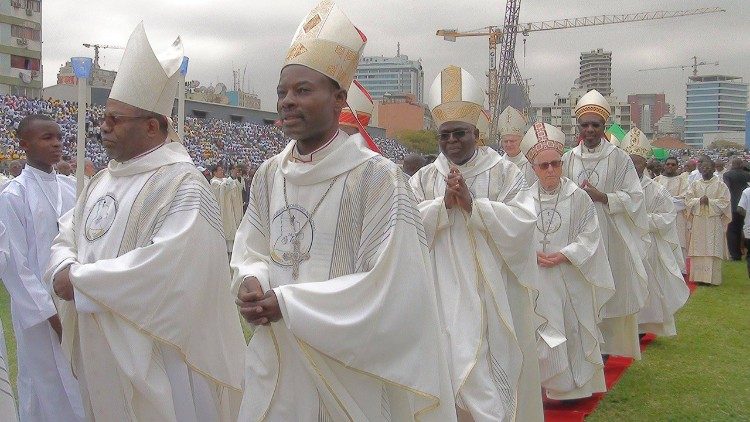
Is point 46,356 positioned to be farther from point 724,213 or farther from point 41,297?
point 724,213

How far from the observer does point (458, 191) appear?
545 cm

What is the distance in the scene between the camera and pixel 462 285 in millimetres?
5766

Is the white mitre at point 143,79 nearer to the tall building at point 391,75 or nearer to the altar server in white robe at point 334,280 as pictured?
the altar server in white robe at point 334,280

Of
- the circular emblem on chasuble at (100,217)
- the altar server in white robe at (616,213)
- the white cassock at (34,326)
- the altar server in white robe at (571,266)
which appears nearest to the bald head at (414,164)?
the altar server in white robe at (616,213)

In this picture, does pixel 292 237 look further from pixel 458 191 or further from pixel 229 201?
pixel 229 201

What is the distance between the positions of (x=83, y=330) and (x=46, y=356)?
3.69 ft

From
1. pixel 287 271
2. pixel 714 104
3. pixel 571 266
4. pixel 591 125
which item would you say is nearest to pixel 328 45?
pixel 287 271

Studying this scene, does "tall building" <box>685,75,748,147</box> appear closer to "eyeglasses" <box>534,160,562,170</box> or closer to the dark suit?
the dark suit

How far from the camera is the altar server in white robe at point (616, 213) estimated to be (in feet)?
28.4

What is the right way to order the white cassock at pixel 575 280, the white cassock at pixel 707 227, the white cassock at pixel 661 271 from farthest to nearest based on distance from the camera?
the white cassock at pixel 707 227 → the white cassock at pixel 661 271 → the white cassock at pixel 575 280

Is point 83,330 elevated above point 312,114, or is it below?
A: below

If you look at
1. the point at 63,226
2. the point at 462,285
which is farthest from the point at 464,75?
the point at 63,226

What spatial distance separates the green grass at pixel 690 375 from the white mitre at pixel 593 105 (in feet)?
8.91

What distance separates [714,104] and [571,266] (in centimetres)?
16615
